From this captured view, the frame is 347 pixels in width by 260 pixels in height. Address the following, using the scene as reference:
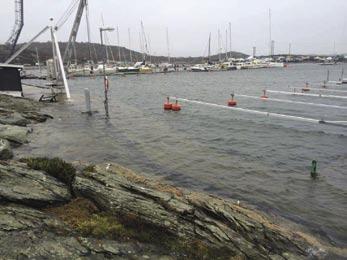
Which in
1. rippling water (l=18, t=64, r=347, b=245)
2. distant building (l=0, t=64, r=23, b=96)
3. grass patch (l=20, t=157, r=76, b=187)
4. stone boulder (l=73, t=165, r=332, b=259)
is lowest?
rippling water (l=18, t=64, r=347, b=245)

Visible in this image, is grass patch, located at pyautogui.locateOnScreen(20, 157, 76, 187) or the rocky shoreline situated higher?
grass patch, located at pyautogui.locateOnScreen(20, 157, 76, 187)

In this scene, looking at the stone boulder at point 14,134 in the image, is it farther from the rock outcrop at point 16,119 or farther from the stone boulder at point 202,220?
the stone boulder at point 202,220

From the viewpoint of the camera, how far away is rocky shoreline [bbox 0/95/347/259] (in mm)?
8164

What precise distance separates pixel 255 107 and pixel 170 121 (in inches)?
516

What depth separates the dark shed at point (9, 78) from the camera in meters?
40.7

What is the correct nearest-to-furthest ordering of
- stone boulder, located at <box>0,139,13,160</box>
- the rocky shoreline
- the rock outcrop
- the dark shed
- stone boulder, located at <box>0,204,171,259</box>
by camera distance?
stone boulder, located at <box>0,204,171,259</box> → the rocky shoreline → stone boulder, located at <box>0,139,13,160</box> → the rock outcrop → the dark shed

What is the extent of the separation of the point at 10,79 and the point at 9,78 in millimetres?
212

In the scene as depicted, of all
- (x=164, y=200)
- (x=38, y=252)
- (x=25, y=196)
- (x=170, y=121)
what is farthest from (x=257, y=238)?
(x=170, y=121)

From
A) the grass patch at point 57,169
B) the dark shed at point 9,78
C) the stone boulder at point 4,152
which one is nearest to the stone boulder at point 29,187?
the grass patch at point 57,169

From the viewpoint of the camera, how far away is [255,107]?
139ft

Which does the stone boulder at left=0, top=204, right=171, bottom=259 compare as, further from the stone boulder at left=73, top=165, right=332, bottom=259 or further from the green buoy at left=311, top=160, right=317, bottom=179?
the green buoy at left=311, top=160, right=317, bottom=179

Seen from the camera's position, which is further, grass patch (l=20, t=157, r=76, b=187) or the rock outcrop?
the rock outcrop

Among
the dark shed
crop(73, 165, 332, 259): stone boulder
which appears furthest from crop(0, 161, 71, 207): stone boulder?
the dark shed

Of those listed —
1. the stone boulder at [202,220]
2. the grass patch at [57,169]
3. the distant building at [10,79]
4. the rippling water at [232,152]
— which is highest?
the distant building at [10,79]
